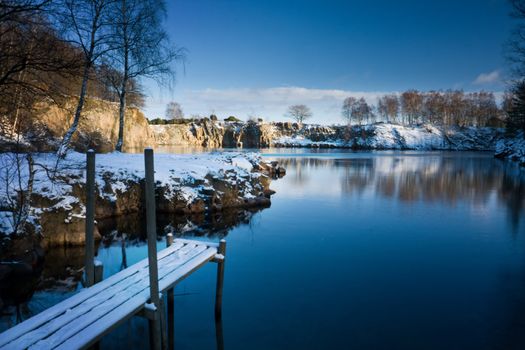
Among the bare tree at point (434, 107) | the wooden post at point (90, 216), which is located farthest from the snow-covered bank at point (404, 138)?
the wooden post at point (90, 216)

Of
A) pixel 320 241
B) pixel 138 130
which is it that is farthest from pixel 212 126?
pixel 320 241

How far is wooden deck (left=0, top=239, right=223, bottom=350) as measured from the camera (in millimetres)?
3625

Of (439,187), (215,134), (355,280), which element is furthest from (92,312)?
(215,134)

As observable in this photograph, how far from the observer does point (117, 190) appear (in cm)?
1423

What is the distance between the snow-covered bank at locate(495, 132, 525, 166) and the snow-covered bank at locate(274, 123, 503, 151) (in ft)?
138

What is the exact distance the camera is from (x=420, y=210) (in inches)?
658

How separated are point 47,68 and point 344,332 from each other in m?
6.67

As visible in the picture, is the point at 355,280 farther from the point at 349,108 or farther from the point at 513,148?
the point at 349,108

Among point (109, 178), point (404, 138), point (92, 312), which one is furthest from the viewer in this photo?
point (404, 138)

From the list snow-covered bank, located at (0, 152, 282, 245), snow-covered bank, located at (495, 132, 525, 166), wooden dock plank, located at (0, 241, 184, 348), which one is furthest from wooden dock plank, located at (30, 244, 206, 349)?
snow-covered bank, located at (495, 132, 525, 166)

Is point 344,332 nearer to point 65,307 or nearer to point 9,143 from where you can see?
point 65,307

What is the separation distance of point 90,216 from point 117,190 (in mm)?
10208

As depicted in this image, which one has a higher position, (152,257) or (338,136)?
(338,136)

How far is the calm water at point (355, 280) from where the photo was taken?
5.78 meters
